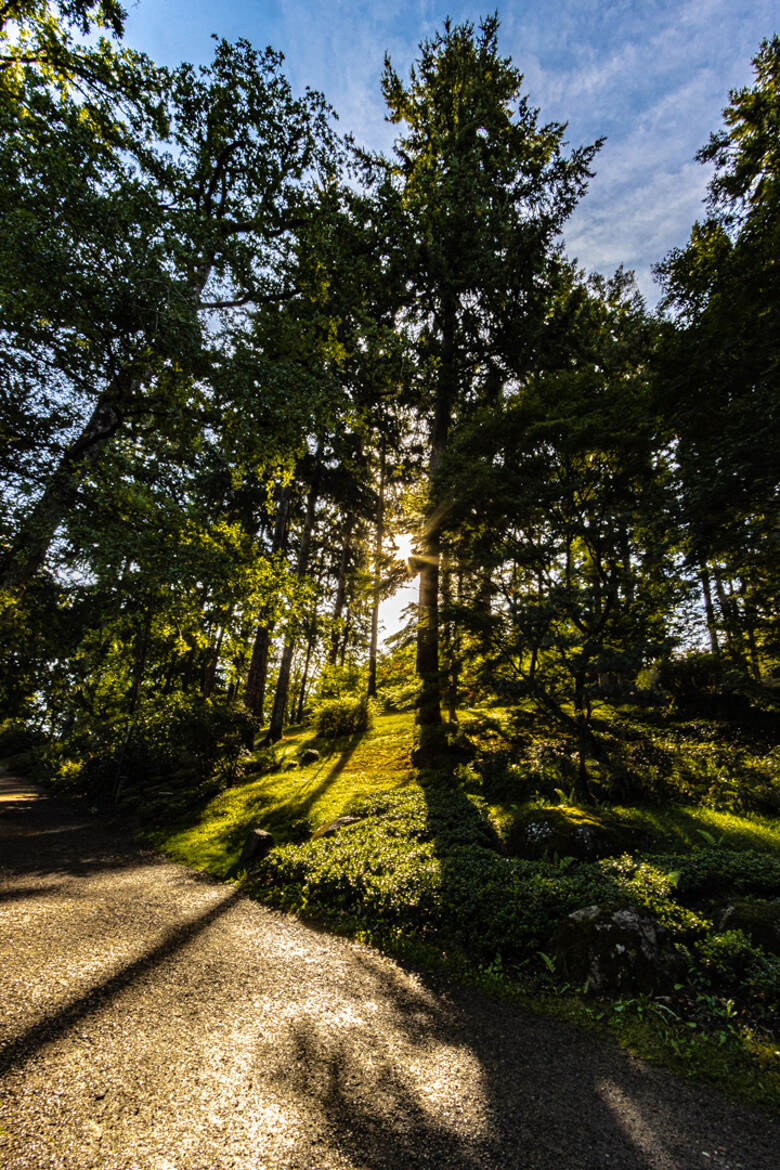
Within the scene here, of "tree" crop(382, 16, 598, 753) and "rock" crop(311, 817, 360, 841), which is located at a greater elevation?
"tree" crop(382, 16, 598, 753)

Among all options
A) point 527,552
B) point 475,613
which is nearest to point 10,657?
point 475,613

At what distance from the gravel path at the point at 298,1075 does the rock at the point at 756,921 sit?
1.67 m

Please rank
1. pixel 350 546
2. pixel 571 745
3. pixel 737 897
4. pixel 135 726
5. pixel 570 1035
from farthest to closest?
pixel 350 546 → pixel 135 726 → pixel 571 745 → pixel 737 897 → pixel 570 1035

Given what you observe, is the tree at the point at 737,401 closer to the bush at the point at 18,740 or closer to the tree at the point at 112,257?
the tree at the point at 112,257

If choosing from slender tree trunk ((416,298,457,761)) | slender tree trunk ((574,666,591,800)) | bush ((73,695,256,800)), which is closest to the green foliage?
bush ((73,695,256,800))

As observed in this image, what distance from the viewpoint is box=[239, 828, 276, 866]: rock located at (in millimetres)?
6748

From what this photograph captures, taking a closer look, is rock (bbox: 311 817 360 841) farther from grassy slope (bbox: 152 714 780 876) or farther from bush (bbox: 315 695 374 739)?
bush (bbox: 315 695 374 739)

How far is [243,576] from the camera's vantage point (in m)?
7.64

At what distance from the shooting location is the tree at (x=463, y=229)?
1056 centimetres

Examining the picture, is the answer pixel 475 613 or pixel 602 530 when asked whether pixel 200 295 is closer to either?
pixel 475 613

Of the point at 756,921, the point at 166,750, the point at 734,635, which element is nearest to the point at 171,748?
the point at 166,750

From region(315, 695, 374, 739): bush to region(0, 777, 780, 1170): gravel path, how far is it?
36.5 ft

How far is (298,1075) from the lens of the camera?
2711mm

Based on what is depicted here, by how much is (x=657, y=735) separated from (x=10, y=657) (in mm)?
15948
